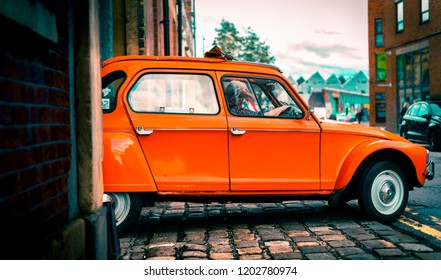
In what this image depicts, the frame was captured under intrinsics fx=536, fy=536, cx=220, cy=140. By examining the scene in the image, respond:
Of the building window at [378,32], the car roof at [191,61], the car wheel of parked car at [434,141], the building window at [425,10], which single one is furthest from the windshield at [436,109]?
the building window at [378,32]

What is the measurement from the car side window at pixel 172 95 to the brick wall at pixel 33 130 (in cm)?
194

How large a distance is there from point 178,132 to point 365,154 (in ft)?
5.88

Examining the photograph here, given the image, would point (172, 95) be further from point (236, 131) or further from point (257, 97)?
point (257, 97)

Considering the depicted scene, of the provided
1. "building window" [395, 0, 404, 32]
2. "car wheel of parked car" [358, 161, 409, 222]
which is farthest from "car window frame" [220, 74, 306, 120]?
"building window" [395, 0, 404, 32]

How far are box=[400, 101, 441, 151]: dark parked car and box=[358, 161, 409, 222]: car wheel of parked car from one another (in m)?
9.56

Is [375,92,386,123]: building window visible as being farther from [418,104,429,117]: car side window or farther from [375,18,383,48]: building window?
[418,104,429,117]: car side window

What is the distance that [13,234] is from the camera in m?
2.18

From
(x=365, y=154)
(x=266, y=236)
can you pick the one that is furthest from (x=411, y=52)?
(x=266, y=236)

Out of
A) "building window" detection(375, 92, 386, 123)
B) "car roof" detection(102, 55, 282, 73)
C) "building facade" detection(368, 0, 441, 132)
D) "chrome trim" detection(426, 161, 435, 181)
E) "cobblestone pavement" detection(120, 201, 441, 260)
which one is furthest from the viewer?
"building window" detection(375, 92, 386, 123)

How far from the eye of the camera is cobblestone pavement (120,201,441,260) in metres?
4.07

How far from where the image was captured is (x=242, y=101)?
16.8 feet

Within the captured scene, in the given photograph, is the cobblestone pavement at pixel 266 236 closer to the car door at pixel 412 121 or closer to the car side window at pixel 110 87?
the car side window at pixel 110 87

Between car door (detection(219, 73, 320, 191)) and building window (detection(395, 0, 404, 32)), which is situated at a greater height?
building window (detection(395, 0, 404, 32))

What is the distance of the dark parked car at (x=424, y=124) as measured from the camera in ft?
46.6
